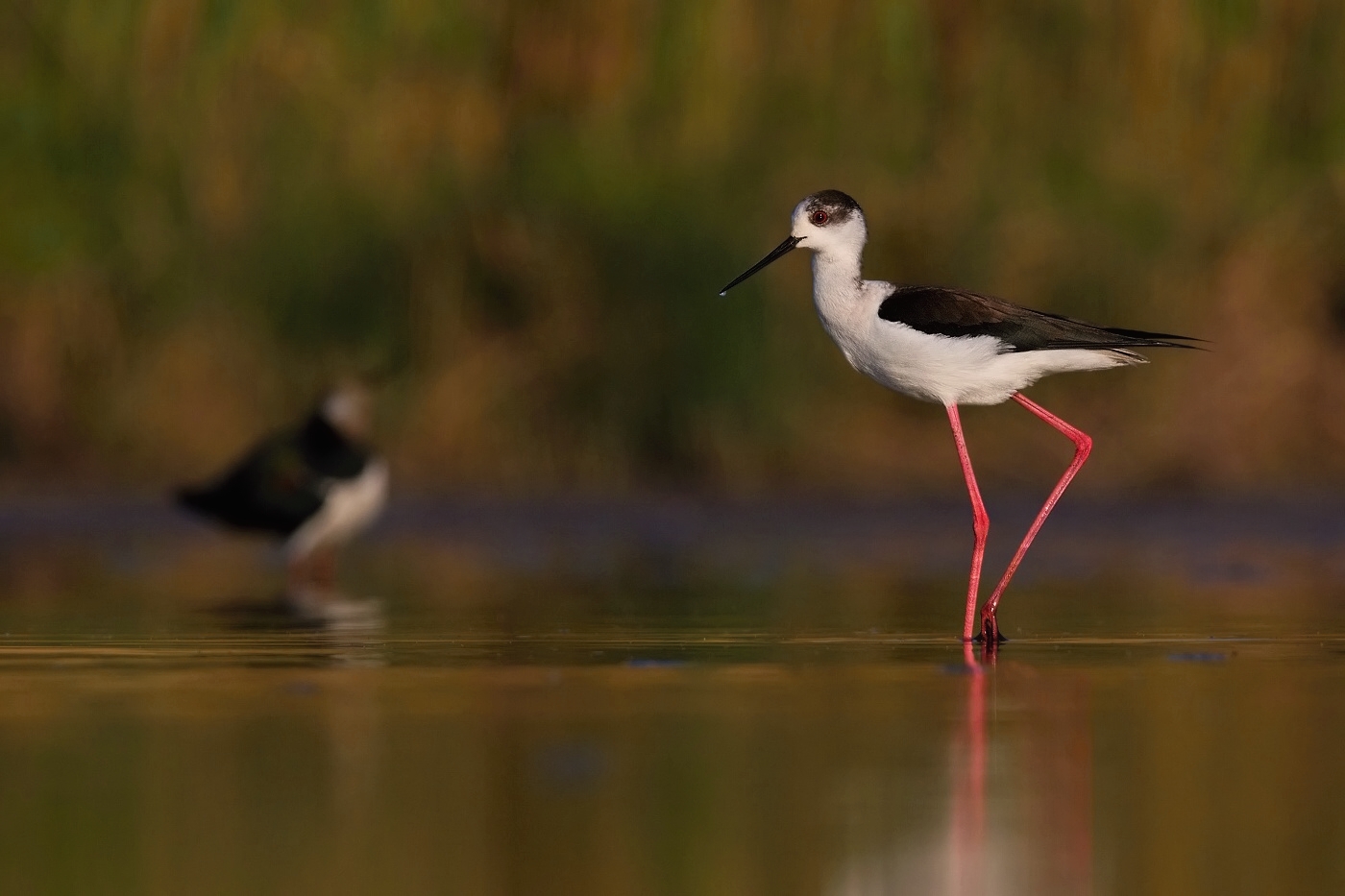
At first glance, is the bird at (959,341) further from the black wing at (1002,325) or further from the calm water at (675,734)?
the calm water at (675,734)

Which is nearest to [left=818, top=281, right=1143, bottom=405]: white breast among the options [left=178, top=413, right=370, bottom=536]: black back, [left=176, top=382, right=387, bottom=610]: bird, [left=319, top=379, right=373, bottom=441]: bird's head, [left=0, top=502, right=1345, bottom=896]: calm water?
[left=0, top=502, right=1345, bottom=896]: calm water

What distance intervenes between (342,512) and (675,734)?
22.0 feet

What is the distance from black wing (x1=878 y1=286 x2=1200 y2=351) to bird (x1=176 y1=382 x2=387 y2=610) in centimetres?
413

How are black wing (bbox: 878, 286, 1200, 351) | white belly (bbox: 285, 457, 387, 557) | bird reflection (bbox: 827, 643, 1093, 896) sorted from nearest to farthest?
bird reflection (bbox: 827, 643, 1093, 896)
black wing (bbox: 878, 286, 1200, 351)
white belly (bbox: 285, 457, 387, 557)

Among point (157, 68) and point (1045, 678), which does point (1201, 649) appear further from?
point (157, 68)

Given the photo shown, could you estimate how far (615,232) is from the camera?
16.0 m

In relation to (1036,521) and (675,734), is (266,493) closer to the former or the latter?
(1036,521)

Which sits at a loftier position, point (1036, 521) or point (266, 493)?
point (266, 493)

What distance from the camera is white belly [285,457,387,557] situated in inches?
509

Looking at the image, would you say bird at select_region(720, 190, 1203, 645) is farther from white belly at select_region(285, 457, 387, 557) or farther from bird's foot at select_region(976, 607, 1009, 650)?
white belly at select_region(285, 457, 387, 557)

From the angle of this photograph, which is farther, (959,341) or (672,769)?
Result: (959,341)

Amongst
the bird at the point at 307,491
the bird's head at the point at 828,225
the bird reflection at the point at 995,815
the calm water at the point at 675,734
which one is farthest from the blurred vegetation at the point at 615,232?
the bird reflection at the point at 995,815

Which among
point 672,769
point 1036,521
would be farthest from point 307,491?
point 672,769

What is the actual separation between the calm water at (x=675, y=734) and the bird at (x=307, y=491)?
90cm
